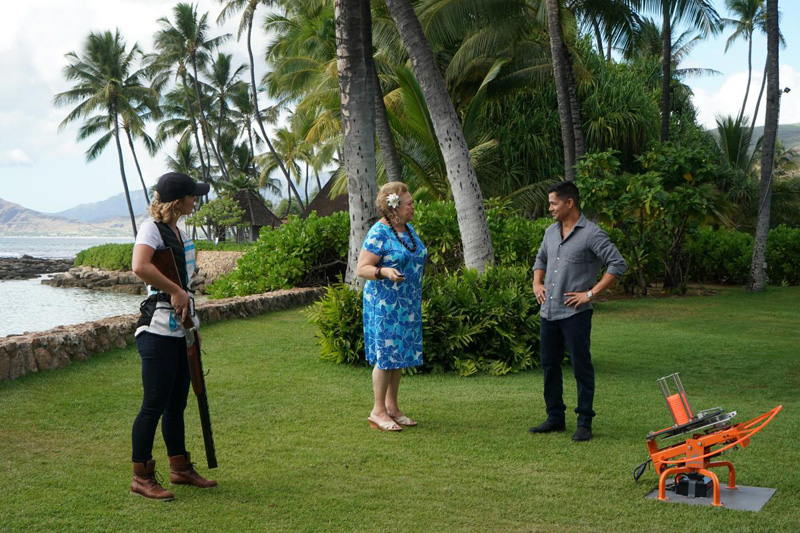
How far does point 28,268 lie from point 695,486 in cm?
5991

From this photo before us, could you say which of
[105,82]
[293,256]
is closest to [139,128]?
[105,82]

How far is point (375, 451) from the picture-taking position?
5.05 meters

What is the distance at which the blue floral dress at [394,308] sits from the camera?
213 inches

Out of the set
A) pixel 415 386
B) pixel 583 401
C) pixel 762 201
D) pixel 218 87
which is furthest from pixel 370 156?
pixel 218 87

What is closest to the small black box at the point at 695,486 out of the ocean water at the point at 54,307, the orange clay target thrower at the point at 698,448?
the orange clay target thrower at the point at 698,448

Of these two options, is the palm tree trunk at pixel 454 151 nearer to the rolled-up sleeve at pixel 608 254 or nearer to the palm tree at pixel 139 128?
the rolled-up sleeve at pixel 608 254

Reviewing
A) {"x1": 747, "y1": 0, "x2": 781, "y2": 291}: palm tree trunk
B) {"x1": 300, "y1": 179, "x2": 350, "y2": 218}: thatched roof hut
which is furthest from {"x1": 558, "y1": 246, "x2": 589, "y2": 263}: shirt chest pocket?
{"x1": 300, "y1": 179, "x2": 350, "y2": 218}: thatched roof hut

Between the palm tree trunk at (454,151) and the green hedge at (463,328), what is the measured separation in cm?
108

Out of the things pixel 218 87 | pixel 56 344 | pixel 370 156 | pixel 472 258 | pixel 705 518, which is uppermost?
pixel 218 87

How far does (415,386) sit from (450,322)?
1.00 m

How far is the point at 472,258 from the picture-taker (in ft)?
31.0

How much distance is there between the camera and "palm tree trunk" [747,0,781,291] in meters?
16.7

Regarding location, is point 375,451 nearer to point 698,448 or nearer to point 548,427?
point 548,427

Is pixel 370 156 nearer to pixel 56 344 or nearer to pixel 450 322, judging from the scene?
pixel 450 322
